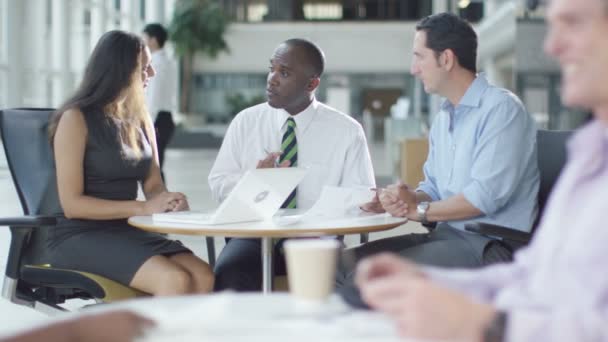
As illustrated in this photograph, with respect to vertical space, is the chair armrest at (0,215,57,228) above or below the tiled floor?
above

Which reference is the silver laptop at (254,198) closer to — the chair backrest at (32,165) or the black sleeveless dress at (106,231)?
the black sleeveless dress at (106,231)

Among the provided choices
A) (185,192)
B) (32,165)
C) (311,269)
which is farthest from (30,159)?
(185,192)

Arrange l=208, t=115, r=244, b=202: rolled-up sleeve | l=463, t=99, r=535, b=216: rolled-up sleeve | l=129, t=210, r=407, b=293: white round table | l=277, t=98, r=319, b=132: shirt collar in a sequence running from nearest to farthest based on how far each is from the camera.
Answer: l=129, t=210, r=407, b=293: white round table, l=463, t=99, r=535, b=216: rolled-up sleeve, l=208, t=115, r=244, b=202: rolled-up sleeve, l=277, t=98, r=319, b=132: shirt collar

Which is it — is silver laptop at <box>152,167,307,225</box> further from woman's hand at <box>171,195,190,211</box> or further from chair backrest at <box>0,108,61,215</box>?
chair backrest at <box>0,108,61,215</box>

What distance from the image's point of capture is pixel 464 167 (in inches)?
121

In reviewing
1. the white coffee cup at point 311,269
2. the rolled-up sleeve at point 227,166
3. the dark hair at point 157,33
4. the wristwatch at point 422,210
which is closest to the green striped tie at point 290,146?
the rolled-up sleeve at point 227,166

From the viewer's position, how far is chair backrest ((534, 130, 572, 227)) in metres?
3.23

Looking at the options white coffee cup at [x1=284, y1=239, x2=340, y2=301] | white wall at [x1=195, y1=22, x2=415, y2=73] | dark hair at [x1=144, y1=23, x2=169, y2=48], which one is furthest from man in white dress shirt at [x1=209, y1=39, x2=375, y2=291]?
white wall at [x1=195, y1=22, x2=415, y2=73]

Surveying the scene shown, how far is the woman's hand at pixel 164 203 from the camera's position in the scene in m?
3.17

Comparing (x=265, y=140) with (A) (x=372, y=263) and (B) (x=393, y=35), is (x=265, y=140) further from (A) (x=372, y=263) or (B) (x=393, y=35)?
(B) (x=393, y=35)

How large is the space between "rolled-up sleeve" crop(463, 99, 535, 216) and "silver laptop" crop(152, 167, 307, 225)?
0.56m

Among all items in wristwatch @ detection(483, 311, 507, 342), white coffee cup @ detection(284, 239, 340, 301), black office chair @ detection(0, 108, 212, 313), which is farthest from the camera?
black office chair @ detection(0, 108, 212, 313)

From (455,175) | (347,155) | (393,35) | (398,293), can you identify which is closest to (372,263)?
(398,293)

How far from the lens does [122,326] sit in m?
1.20
